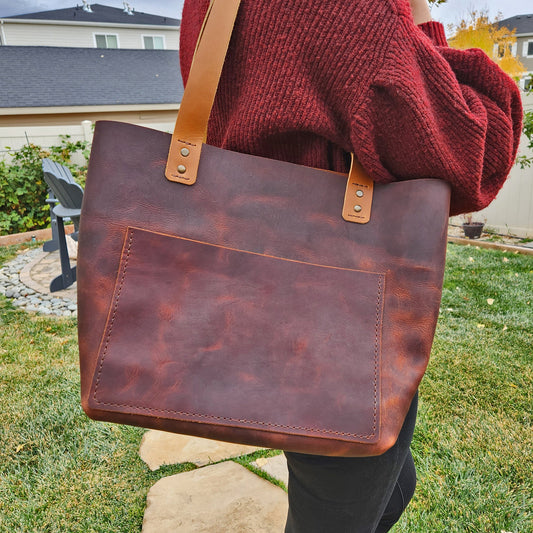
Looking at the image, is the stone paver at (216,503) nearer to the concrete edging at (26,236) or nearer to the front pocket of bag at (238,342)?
the front pocket of bag at (238,342)

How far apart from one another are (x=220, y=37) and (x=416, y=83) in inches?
12.6

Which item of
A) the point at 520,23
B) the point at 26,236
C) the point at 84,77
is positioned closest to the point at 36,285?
the point at 26,236

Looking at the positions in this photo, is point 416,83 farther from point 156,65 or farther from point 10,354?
point 156,65

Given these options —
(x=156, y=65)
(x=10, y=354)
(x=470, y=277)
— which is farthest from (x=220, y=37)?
(x=156, y=65)

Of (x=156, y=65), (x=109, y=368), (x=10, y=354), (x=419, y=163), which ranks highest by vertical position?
(x=419, y=163)

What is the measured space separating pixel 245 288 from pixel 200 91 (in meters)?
0.33

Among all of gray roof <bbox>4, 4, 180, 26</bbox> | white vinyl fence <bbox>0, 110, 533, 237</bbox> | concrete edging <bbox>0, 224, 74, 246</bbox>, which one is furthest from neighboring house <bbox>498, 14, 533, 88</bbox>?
concrete edging <bbox>0, 224, 74, 246</bbox>

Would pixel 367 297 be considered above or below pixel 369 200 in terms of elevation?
below

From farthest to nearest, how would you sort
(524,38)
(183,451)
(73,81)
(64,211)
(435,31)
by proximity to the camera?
(524,38) → (73,81) → (64,211) → (183,451) → (435,31)

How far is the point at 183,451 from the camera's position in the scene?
7.06 ft

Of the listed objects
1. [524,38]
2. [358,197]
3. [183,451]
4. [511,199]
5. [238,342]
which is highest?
[358,197]

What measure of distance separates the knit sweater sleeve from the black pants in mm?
484

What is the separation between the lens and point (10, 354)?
3.16 m

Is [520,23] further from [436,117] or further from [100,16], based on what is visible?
[436,117]
